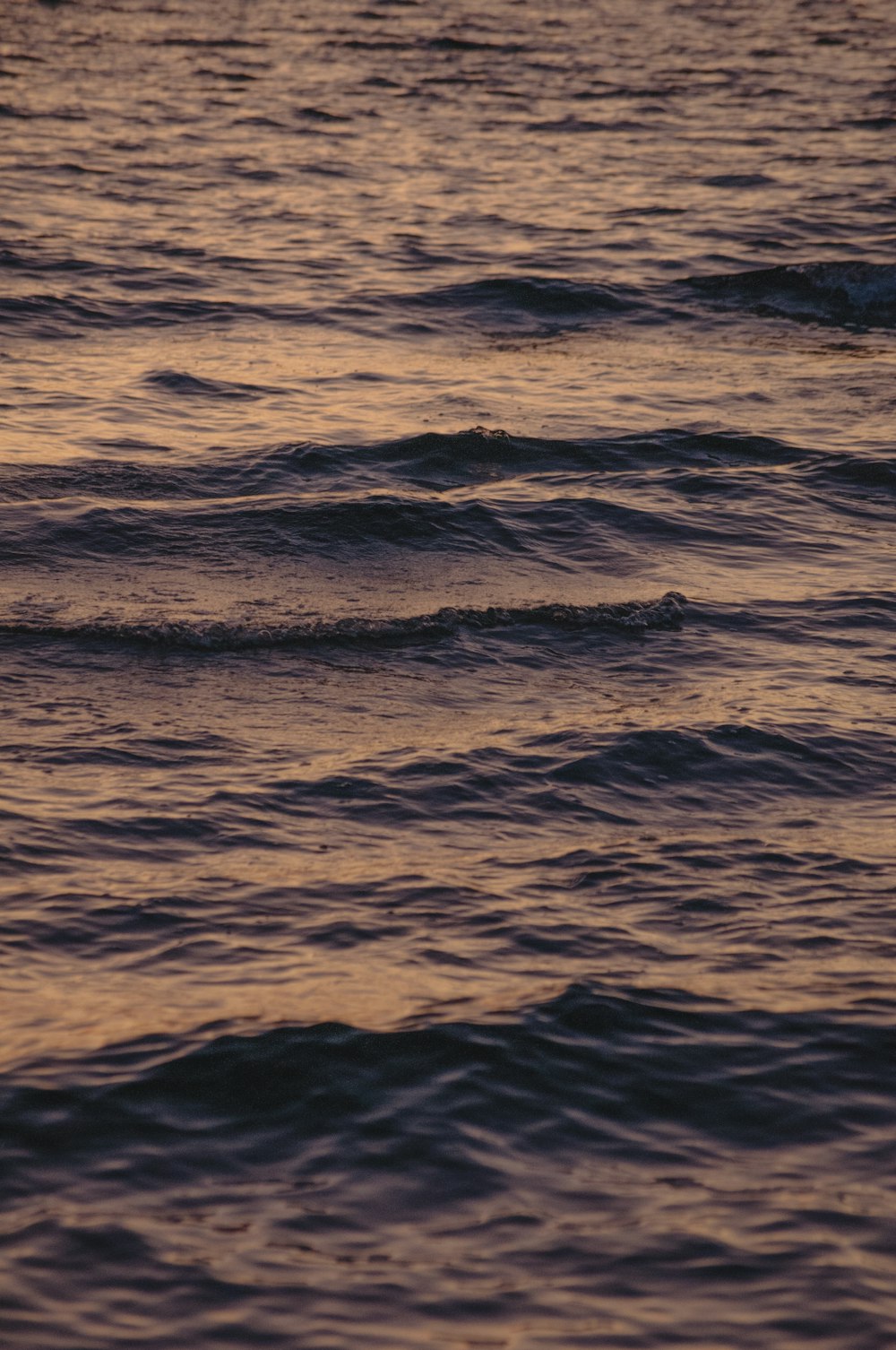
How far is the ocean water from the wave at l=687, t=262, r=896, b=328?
7cm

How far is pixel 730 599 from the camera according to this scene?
930 centimetres

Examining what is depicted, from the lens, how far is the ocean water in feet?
14.7

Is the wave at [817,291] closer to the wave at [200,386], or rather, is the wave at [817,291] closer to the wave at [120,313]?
the wave at [120,313]

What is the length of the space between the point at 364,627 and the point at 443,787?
6.17 feet

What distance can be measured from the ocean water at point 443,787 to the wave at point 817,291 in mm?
72

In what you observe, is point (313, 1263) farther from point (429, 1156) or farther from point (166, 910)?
point (166, 910)

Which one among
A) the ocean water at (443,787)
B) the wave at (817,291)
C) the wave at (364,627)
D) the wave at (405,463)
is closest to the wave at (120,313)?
the ocean water at (443,787)

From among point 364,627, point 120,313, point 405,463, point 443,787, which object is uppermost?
point 120,313

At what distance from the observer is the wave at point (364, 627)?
27.3 feet

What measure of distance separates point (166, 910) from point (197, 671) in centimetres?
225

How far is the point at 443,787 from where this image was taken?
6.98 m

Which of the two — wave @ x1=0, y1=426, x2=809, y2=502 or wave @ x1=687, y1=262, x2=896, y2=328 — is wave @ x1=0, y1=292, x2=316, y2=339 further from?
wave @ x1=687, y1=262, x2=896, y2=328

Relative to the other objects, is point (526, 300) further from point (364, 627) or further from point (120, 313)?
point (364, 627)

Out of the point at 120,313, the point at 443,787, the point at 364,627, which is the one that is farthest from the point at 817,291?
the point at 443,787
